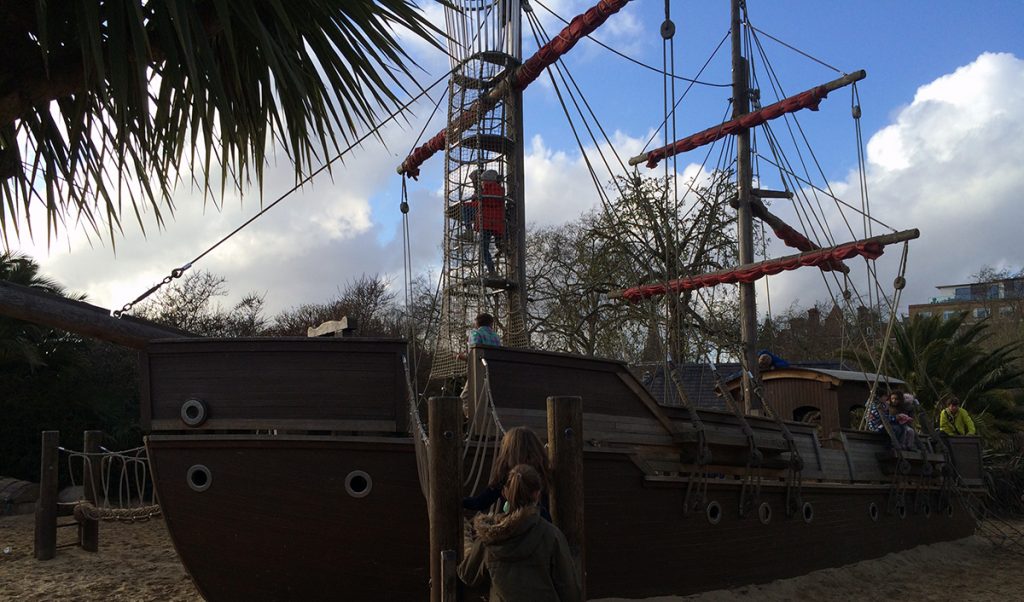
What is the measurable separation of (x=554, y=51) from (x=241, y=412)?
7401 millimetres

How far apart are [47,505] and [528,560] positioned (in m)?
7.28

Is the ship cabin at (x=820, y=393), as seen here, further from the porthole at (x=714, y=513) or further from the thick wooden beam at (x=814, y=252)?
the porthole at (x=714, y=513)

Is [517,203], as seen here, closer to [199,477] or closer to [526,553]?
[199,477]

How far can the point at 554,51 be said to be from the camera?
11.8 metres

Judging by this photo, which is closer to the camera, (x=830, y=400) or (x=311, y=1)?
(x=311, y=1)

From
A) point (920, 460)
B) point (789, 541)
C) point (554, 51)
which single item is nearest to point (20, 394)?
point (554, 51)

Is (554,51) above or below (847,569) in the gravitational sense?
above

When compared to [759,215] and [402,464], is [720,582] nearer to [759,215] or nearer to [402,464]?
[402,464]

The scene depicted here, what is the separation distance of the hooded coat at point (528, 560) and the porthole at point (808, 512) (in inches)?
219

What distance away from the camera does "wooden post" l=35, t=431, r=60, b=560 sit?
30.1 feet

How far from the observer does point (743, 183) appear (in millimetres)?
14719

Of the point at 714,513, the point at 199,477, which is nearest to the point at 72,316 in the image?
the point at 199,477

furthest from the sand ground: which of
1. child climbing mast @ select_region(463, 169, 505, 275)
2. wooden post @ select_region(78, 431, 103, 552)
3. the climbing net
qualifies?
child climbing mast @ select_region(463, 169, 505, 275)

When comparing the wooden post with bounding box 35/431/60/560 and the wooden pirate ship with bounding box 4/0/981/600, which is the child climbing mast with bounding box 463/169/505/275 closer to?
the wooden pirate ship with bounding box 4/0/981/600
